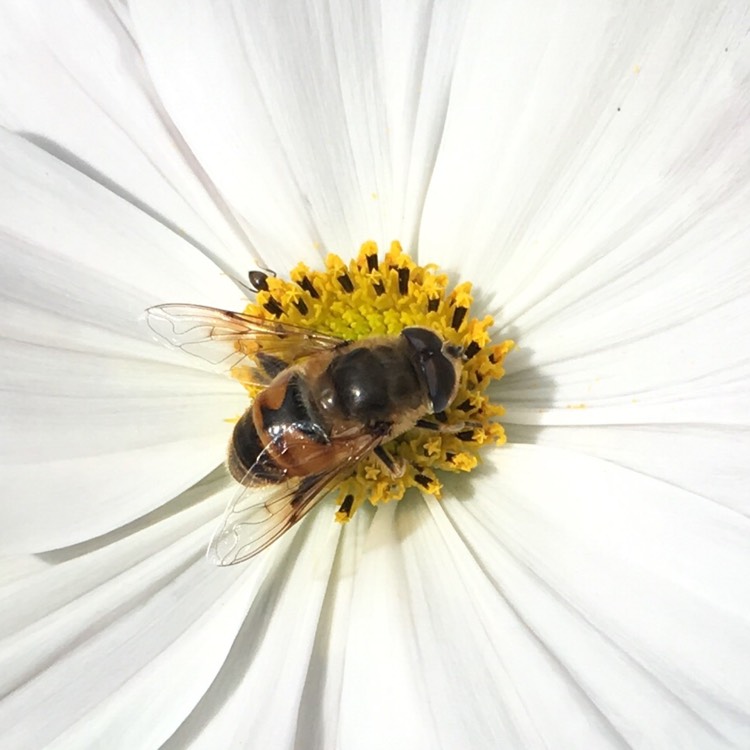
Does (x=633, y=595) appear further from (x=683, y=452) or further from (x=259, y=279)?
(x=259, y=279)

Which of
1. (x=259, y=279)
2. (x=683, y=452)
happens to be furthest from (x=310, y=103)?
(x=683, y=452)

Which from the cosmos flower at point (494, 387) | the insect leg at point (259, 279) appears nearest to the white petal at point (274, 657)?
the cosmos flower at point (494, 387)

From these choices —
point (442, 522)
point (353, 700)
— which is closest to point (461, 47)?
point (442, 522)

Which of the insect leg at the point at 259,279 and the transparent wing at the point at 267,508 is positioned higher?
the insect leg at the point at 259,279

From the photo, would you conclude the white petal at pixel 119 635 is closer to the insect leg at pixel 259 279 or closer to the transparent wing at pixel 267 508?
the transparent wing at pixel 267 508

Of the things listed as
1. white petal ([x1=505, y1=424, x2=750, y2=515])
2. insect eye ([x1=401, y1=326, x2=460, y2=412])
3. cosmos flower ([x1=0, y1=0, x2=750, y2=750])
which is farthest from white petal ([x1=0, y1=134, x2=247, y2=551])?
white petal ([x1=505, y1=424, x2=750, y2=515])

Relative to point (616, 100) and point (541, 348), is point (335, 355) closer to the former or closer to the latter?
point (541, 348)

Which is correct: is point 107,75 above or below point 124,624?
above
